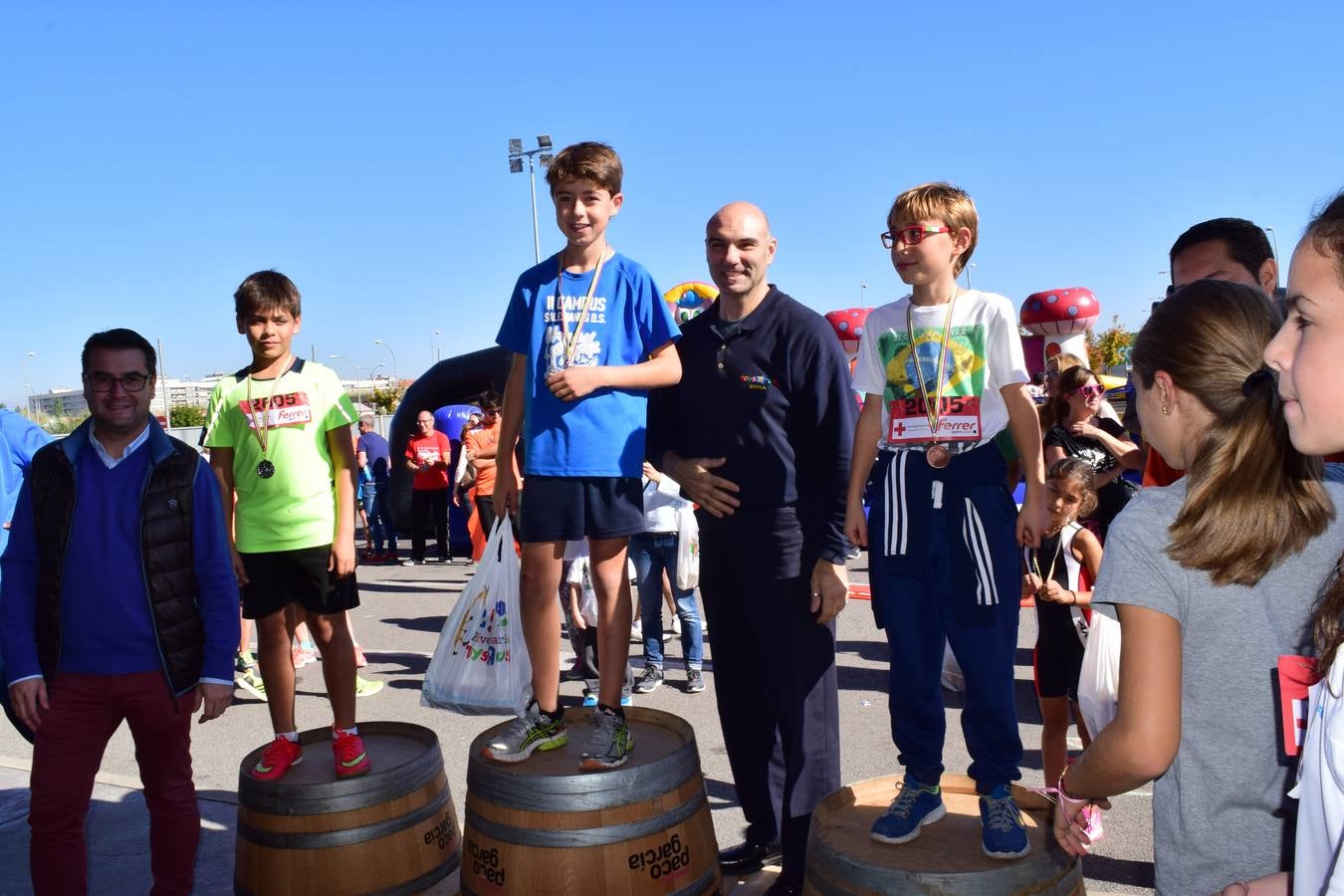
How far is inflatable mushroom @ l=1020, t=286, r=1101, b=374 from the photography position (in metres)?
17.5

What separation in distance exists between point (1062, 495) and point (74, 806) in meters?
3.98

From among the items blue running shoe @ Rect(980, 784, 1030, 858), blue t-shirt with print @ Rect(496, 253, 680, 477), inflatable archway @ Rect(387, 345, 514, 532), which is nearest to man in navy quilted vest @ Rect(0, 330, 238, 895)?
blue t-shirt with print @ Rect(496, 253, 680, 477)

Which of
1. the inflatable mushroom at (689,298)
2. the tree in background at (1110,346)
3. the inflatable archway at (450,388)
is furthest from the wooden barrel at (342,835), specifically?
the tree in background at (1110,346)

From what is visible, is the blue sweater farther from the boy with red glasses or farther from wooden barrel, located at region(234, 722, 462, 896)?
the boy with red glasses

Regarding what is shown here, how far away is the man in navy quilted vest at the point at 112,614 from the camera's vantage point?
3.14m

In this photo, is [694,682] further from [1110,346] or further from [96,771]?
[1110,346]

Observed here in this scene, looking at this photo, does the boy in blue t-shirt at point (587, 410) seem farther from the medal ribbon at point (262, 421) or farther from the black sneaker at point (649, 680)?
the black sneaker at point (649, 680)

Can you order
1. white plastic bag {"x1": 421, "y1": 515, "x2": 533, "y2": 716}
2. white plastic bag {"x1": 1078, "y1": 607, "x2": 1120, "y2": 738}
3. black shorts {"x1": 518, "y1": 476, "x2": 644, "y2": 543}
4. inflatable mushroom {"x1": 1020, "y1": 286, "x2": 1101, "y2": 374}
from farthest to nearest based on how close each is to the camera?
inflatable mushroom {"x1": 1020, "y1": 286, "x2": 1101, "y2": 374} < white plastic bag {"x1": 421, "y1": 515, "x2": 533, "y2": 716} < black shorts {"x1": 518, "y1": 476, "x2": 644, "y2": 543} < white plastic bag {"x1": 1078, "y1": 607, "x2": 1120, "y2": 738}

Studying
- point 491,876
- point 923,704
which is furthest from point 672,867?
point 923,704

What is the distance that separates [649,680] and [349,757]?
3525 mm

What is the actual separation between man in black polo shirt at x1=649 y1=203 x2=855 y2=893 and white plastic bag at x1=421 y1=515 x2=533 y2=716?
162 centimetres

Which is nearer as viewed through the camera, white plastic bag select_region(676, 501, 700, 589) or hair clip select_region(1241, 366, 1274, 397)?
hair clip select_region(1241, 366, 1274, 397)

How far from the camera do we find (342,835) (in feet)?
9.91

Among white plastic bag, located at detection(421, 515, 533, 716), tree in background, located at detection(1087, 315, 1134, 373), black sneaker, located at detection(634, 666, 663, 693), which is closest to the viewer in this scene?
white plastic bag, located at detection(421, 515, 533, 716)
